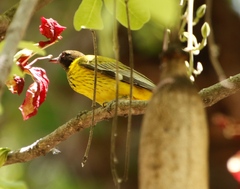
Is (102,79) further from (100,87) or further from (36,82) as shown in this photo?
(36,82)

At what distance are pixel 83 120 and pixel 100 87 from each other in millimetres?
1495

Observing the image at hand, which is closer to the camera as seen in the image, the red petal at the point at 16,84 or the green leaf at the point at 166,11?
the green leaf at the point at 166,11

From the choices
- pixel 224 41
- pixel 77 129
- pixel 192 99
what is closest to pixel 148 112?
pixel 192 99

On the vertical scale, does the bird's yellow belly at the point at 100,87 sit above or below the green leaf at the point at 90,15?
above

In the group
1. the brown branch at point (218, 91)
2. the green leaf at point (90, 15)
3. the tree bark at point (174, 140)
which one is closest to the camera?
the tree bark at point (174, 140)

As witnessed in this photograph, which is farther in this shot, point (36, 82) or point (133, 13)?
point (36, 82)

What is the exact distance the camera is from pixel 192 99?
99 centimetres

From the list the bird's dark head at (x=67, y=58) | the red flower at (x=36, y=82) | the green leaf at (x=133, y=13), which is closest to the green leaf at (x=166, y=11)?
the green leaf at (x=133, y=13)

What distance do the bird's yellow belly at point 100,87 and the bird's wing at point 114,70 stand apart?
3cm

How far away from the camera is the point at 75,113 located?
196 inches

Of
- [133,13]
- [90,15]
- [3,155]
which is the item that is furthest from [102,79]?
[133,13]

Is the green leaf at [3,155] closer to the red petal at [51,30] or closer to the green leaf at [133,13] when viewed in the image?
the red petal at [51,30]

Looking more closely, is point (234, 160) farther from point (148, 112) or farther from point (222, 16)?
point (222, 16)

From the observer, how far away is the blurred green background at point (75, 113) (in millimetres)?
4793
